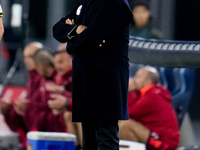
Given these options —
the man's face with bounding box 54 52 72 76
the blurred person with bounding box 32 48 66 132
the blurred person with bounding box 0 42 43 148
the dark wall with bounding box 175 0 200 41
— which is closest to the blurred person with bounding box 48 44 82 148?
the man's face with bounding box 54 52 72 76

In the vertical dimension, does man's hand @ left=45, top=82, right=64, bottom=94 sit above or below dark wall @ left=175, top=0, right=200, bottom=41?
below

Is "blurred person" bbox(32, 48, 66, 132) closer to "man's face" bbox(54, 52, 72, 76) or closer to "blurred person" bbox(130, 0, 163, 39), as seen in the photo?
"man's face" bbox(54, 52, 72, 76)

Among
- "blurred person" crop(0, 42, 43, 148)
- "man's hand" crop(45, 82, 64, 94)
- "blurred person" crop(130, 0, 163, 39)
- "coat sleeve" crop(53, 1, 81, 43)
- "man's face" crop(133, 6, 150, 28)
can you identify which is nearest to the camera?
"coat sleeve" crop(53, 1, 81, 43)

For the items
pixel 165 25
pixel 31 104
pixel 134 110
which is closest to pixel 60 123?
pixel 31 104

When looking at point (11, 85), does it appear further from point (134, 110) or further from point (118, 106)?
point (118, 106)

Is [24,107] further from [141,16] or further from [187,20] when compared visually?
[187,20]

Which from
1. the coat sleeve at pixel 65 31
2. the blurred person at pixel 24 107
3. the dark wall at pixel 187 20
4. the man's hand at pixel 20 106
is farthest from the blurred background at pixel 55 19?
the coat sleeve at pixel 65 31

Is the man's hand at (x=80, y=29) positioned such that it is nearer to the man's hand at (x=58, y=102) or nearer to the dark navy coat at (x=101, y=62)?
the dark navy coat at (x=101, y=62)

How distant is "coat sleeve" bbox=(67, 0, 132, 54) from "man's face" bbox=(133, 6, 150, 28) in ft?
11.3

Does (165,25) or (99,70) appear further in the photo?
(165,25)

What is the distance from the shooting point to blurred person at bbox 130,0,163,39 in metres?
7.43

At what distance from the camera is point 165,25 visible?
356 inches

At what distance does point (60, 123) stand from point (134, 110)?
101 cm

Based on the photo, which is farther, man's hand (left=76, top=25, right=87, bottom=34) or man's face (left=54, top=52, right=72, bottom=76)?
man's face (left=54, top=52, right=72, bottom=76)
